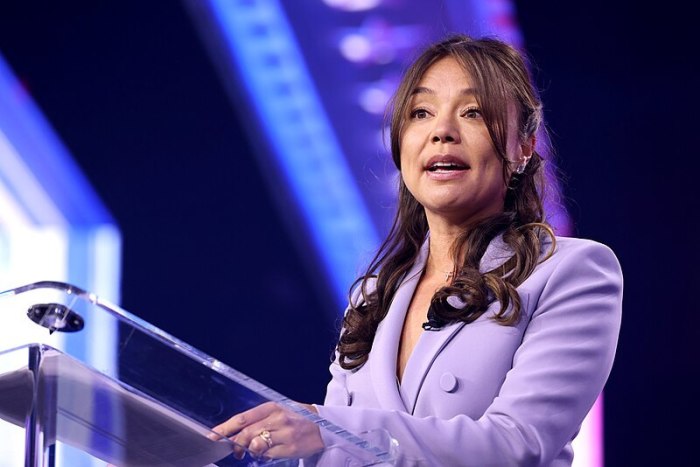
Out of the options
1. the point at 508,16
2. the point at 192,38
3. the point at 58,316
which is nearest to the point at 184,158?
the point at 192,38

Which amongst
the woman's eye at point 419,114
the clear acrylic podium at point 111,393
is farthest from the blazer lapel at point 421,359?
the clear acrylic podium at point 111,393

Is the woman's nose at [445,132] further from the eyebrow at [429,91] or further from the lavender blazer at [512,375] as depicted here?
the lavender blazer at [512,375]

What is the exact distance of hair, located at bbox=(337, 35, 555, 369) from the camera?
160cm

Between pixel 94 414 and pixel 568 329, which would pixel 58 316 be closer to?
pixel 94 414

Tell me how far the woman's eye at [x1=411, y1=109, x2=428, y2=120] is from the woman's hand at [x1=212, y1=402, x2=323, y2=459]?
2.92 ft

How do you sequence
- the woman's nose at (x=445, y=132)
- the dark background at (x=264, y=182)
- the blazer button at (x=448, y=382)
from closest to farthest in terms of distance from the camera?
the blazer button at (x=448, y=382)
the woman's nose at (x=445, y=132)
the dark background at (x=264, y=182)

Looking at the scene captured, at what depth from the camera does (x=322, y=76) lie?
11.1 ft

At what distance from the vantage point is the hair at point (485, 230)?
5.26ft

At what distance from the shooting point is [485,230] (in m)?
1.71

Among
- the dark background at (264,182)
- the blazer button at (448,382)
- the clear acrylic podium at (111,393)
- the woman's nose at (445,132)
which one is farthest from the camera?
the dark background at (264,182)

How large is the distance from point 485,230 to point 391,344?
238 mm

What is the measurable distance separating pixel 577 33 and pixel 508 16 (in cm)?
21

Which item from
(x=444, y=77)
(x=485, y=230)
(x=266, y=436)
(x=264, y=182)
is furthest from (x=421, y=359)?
(x=264, y=182)

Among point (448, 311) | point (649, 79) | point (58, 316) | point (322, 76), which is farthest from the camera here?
point (322, 76)
